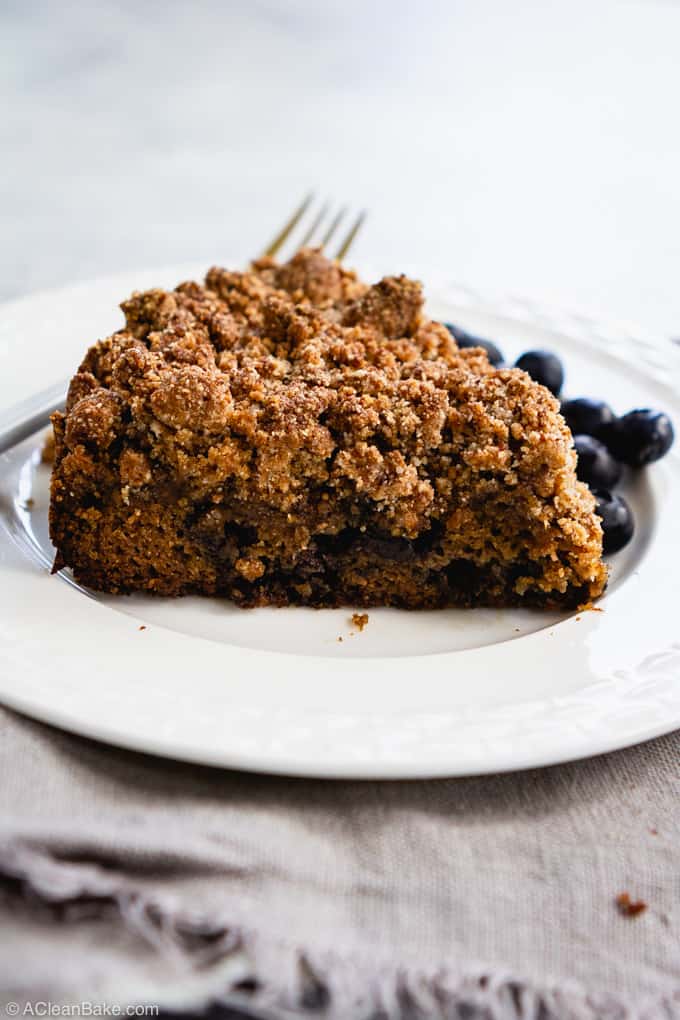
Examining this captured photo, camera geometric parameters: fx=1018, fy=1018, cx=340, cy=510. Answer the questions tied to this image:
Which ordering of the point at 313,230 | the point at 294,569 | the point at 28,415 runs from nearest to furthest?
1. the point at 294,569
2. the point at 28,415
3. the point at 313,230

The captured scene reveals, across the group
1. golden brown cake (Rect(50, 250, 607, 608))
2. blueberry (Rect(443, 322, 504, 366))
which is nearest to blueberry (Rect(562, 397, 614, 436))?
blueberry (Rect(443, 322, 504, 366))

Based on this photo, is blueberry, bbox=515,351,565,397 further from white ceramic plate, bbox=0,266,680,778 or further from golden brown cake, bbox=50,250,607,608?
golden brown cake, bbox=50,250,607,608

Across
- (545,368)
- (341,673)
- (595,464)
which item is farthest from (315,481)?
(545,368)

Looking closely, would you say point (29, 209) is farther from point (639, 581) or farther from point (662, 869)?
point (662, 869)

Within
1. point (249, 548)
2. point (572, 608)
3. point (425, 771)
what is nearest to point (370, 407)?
point (249, 548)

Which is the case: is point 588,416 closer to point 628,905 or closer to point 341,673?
point 341,673

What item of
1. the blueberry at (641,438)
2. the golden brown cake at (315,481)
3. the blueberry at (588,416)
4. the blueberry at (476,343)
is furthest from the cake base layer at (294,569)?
the blueberry at (476,343)
